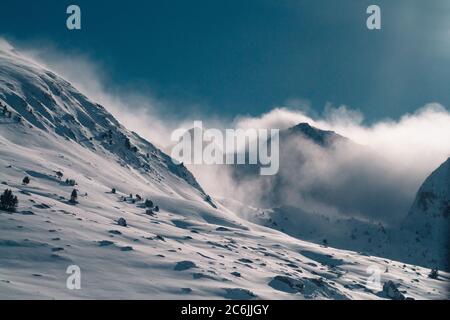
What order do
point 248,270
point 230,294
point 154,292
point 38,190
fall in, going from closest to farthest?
point 154,292
point 230,294
point 248,270
point 38,190

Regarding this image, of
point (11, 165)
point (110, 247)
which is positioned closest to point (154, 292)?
point (110, 247)

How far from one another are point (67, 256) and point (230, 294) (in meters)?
28.3

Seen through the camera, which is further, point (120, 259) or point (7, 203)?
point (7, 203)

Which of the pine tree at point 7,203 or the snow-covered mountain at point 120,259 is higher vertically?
the pine tree at point 7,203

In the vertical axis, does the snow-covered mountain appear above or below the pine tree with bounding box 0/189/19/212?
below

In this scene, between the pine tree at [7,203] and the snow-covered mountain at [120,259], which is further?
the pine tree at [7,203]

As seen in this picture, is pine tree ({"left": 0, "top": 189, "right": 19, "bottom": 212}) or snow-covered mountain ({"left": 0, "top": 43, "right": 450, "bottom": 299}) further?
pine tree ({"left": 0, "top": 189, "right": 19, "bottom": 212})

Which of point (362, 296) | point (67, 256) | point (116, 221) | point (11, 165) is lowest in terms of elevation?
point (362, 296)

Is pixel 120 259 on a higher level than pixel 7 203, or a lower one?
lower

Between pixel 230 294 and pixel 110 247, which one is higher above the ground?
pixel 110 247

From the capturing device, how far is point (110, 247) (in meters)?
102
